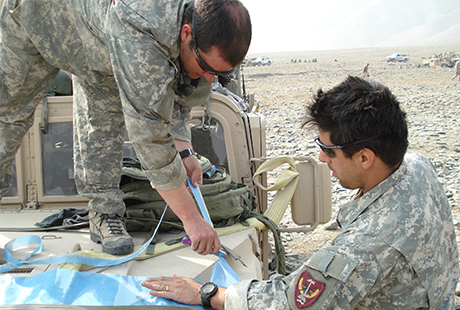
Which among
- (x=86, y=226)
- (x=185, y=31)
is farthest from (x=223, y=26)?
(x=86, y=226)

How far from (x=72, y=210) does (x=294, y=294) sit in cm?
191

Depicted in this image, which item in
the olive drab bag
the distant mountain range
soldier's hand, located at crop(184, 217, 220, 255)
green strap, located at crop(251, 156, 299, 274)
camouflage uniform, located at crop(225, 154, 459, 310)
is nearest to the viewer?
camouflage uniform, located at crop(225, 154, 459, 310)

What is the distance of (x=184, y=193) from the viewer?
2016 mm

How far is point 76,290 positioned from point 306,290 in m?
1.04

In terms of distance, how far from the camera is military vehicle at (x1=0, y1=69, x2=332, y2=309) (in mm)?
2018

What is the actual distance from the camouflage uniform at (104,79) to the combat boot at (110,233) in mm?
51

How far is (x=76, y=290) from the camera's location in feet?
6.49

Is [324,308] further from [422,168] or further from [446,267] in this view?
[422,168]

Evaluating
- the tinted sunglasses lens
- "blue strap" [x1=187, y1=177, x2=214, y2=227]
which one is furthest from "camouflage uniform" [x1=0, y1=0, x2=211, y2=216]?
the tinted sunglasses lens

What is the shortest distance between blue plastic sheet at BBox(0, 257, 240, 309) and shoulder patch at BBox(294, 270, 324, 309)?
1.87ft

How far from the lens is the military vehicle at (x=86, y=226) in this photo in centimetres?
202

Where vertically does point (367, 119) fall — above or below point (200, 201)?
above

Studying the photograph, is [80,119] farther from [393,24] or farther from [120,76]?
[393,24]

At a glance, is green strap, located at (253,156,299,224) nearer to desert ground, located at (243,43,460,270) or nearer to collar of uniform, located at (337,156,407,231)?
desert ground, located at (243,43,460,270)
